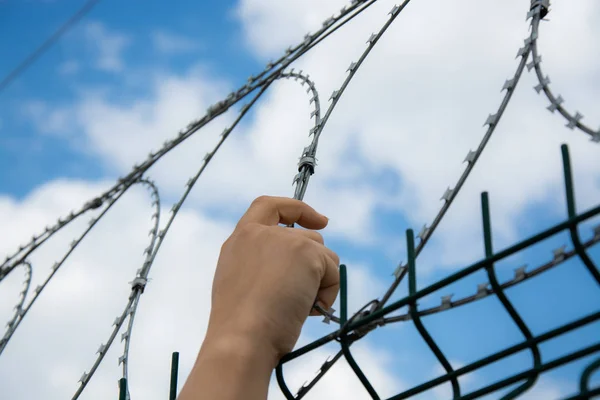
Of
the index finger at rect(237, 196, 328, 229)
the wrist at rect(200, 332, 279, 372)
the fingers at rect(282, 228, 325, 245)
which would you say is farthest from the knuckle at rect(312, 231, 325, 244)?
the wrist at rect(200, 332, 279, 372)

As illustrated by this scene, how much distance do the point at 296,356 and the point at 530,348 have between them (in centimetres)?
103

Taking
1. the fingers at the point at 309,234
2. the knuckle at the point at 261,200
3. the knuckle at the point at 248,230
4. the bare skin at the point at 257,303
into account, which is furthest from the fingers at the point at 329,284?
the knuckle at the point at 261,200

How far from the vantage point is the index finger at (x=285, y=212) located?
400 centimetres

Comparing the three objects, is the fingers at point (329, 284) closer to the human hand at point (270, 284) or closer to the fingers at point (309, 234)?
the human hand at point (270, 284)

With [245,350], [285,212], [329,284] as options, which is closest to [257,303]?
[245,350]

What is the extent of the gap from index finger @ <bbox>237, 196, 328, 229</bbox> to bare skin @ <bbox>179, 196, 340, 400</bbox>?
0.37 feet

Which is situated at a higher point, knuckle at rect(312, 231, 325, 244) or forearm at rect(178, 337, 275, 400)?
knuckle at rect(312, 231, 325, 244)

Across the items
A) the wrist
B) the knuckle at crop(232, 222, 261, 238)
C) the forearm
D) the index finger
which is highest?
the index finger

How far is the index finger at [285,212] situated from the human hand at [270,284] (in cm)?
7

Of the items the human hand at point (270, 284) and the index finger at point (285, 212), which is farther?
the index finger at point (285, 212)

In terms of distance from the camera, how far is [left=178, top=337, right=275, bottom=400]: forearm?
3357 millimetres

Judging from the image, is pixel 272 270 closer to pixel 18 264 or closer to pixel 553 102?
pixel 553 102

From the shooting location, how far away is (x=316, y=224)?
4082mm

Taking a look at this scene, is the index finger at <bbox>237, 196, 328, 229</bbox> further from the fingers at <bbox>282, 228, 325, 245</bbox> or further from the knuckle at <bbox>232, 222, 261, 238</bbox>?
the fingers at <bbox>282, 228, 325, 245</bbox>
